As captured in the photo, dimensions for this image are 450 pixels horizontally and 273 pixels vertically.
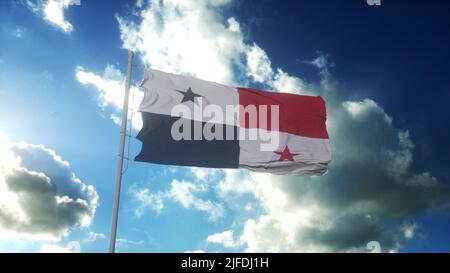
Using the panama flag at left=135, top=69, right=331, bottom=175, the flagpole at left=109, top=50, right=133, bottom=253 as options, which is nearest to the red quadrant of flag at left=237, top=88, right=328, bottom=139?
the panama flag at left=135, top=69, right=331, bottom=175

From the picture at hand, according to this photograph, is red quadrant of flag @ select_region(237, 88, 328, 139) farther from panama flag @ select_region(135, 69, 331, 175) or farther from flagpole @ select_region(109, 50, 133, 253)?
flagpole @ select_region(109, 50, 133, 253)

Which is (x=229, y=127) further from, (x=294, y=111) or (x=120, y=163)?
(x=120, y=163)

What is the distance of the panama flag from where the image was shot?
1659 cm

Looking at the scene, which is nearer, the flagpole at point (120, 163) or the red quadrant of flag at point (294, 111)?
the flagpole at point (120, 163)

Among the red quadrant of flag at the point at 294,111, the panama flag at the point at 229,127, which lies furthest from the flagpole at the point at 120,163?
the red quadrant of flag at the point at 294,111

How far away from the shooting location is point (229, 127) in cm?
1853

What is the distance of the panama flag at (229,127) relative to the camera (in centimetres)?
1659

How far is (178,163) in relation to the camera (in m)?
16.6

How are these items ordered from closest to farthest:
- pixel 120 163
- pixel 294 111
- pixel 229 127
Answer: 1. pixel 120 163
2. pixel 229 127
3. pixel 294 111

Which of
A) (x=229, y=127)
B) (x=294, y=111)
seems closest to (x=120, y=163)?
(x=229, y=127)

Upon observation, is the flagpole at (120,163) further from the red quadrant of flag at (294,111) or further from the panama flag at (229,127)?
the red quadrant of flag at (294,111)
